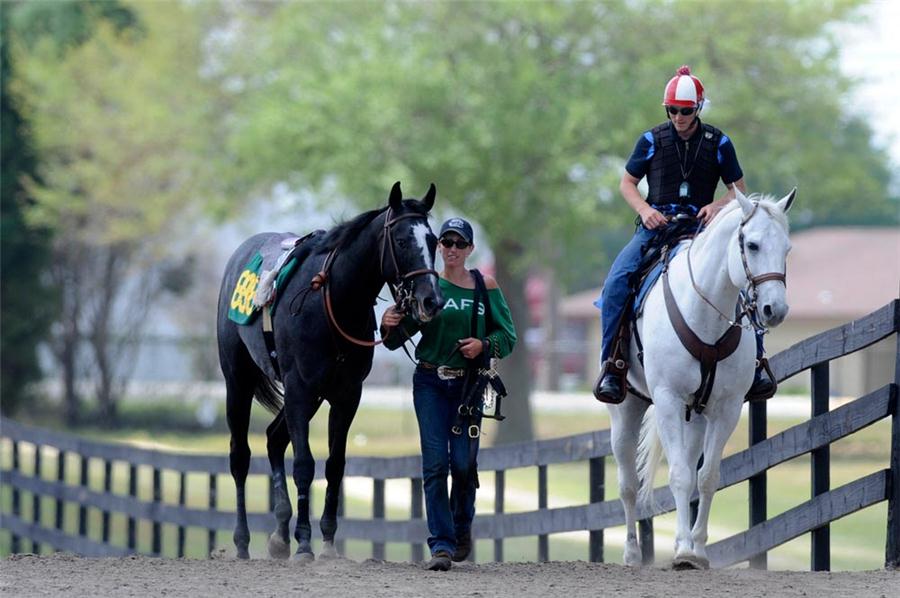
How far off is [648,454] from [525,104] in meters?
18.0

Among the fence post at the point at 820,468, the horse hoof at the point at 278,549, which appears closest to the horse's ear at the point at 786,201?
the fence post at the point at 820,468

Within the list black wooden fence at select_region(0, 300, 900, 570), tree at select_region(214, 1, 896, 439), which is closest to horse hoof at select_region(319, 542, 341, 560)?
black wooden fence at select_region(0, 300, 900, 570)

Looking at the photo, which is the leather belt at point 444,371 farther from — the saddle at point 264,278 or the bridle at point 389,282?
the saddle at point 264,278

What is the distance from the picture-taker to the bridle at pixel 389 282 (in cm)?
760

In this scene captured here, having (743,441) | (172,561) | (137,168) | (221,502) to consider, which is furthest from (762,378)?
(137,168)

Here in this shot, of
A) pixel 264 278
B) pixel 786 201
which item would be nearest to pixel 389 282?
pixel 264 278

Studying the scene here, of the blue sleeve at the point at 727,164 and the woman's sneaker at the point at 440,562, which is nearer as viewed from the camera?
the woman's sneaker at the point at 440,562

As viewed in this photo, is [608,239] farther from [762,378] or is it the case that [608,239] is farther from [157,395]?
[762,378]

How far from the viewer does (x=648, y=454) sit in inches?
346

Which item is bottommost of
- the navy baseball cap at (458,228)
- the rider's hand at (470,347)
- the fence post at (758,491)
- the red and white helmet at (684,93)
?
the fence post at (758,491)

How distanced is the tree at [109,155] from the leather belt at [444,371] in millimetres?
26063

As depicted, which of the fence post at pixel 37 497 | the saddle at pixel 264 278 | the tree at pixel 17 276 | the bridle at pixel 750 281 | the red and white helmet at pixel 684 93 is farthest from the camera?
the tree at pixel 17 276

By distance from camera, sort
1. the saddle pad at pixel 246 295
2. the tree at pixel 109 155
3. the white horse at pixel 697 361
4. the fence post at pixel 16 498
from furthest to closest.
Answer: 1. the tree at pixel 109 155
2. the fence post at pixel 16 498
3. the saddle pad at pixel 246 295
4. the white horse at pixel 697 361

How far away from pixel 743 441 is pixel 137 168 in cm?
1712
